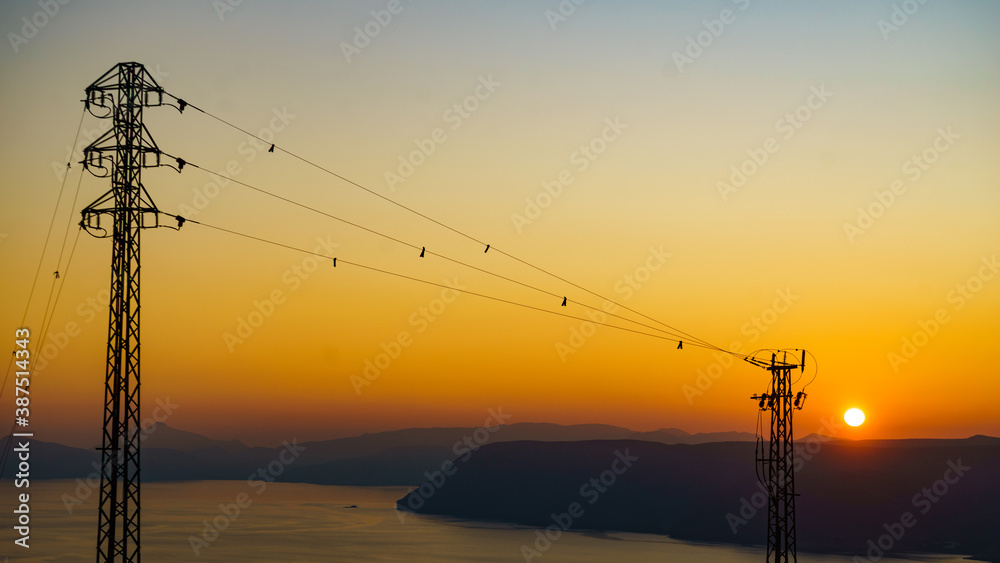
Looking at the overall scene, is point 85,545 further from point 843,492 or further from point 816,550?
point 843,492

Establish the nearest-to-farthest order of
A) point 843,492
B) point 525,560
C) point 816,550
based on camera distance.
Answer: point 525,560, point 816,550, point 843,492

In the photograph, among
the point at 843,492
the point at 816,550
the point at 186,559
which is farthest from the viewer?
the point at 843,492

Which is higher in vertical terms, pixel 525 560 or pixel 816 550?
pixel 816 550

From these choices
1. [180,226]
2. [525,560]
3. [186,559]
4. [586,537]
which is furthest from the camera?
[586,537]

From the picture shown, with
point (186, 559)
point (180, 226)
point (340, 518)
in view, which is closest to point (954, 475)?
point (340, 518)

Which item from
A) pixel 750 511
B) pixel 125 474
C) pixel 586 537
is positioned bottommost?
pixel 125 474

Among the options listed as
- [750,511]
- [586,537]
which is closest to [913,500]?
[750,511]

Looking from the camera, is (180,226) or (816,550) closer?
(180,226)

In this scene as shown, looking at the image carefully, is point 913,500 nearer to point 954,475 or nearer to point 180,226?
point 954,475

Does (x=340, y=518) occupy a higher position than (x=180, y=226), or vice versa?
(x=340, y=518)
